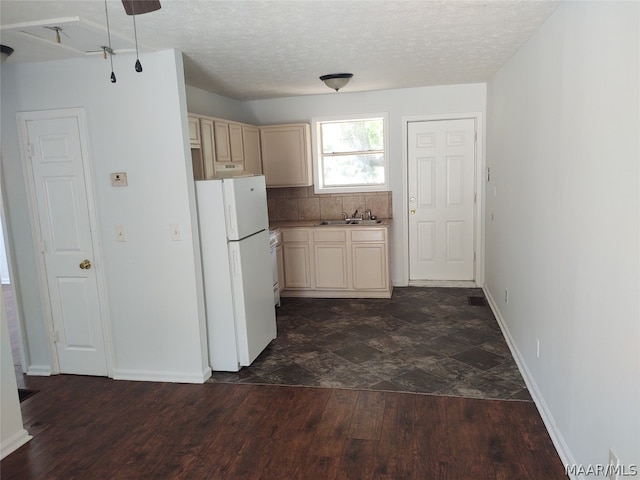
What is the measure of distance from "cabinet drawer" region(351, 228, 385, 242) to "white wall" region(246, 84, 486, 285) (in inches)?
22.0

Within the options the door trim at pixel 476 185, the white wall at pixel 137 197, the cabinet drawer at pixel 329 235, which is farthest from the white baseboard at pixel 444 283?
the white wall at pixel 137 197

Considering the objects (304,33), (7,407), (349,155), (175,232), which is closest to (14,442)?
(7,407)

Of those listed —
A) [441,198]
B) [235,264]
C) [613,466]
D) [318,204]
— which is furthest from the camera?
[318,204]

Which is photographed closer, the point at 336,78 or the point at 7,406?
the point at 7,406

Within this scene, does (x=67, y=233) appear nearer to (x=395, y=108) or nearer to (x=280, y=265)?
(x=280, y=265)

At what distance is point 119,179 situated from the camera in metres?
3.41

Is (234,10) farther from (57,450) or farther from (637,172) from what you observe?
(57,450)

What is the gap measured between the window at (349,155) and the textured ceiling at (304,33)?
138cm

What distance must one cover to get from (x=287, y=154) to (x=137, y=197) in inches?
99.7

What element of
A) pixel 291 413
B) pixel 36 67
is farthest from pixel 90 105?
pixel 291 413

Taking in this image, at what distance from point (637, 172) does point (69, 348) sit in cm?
390

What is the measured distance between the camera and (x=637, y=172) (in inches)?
61.4

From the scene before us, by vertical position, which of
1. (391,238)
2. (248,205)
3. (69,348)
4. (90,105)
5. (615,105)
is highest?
(90,105)

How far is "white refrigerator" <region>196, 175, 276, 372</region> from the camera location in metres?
3.48
